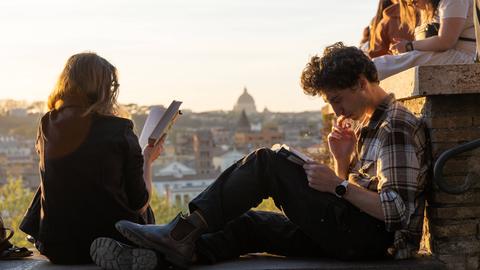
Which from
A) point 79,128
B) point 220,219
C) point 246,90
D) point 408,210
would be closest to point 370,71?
point 408,210

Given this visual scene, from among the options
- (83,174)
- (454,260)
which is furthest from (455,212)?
(83,174)

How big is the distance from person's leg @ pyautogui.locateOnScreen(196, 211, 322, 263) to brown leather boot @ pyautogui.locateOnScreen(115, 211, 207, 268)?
0.71ft

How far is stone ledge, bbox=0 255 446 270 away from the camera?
390 centimetres

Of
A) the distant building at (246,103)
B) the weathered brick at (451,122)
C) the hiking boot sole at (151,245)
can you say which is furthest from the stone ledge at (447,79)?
the distant building at (246,103)

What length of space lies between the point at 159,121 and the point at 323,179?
109cm

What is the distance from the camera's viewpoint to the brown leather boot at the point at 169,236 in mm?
3809

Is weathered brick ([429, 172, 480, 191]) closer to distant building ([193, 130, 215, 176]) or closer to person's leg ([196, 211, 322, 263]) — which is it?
person's leg ([196, 211, 322, 263])

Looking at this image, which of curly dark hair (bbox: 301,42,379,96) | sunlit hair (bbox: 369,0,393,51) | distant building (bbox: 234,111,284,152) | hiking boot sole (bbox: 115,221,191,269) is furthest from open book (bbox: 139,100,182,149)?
distant building (bbox: 234,111,284,152)

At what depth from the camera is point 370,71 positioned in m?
3.84

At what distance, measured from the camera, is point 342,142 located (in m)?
4.11

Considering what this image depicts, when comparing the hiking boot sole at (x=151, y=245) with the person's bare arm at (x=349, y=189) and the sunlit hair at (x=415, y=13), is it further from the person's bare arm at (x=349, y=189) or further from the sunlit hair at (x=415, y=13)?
the sunlit hair at (x=415, y=13)

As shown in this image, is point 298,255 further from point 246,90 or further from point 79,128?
point 246,90

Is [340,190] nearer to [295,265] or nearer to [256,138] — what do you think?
[295,265]

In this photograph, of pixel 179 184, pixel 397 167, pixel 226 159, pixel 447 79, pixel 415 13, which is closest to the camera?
pixel 397 167
